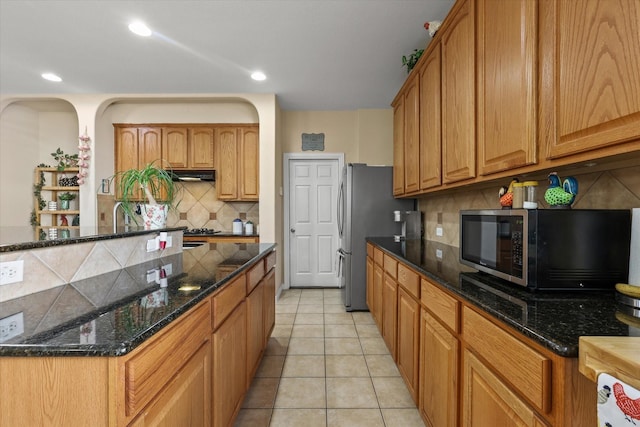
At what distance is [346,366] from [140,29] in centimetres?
320

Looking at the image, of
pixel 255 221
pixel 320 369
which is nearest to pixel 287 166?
pixel 255 221

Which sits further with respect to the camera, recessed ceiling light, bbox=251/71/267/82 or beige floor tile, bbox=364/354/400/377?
recessed ceiling light, bbox=251/71/267/82

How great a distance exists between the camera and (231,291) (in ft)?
4.68

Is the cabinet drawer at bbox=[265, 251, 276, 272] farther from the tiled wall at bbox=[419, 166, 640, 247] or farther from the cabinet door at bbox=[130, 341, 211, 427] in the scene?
the tiled wall at bbox=[419, 166, 640, 247]

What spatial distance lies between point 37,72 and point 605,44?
470cm

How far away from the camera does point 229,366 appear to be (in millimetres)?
1384

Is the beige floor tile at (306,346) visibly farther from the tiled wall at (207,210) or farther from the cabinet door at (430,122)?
the tiled wall at (207,210)

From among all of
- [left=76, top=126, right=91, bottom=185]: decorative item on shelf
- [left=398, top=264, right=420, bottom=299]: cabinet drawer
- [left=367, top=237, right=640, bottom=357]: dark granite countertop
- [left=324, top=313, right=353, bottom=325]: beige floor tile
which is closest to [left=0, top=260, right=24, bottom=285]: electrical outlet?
[left=367, top=237, right=640, bottom=357]: dark granite countertop

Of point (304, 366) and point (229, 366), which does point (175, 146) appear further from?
point (229, 366)

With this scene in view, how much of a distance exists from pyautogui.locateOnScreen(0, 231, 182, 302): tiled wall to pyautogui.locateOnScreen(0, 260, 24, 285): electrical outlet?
13mm

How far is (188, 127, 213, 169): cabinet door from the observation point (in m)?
4.04

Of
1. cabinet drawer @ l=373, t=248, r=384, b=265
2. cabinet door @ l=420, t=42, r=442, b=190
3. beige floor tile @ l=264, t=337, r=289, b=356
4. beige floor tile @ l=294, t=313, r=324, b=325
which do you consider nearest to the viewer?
cabinet door @ l=420, t=42, r=442, b=190

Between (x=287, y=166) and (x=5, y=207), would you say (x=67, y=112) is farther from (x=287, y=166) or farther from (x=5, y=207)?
(x=287, y=166)

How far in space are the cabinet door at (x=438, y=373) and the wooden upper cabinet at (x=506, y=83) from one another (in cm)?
82
